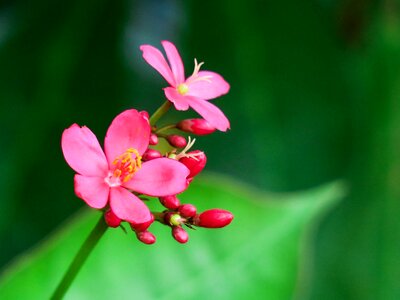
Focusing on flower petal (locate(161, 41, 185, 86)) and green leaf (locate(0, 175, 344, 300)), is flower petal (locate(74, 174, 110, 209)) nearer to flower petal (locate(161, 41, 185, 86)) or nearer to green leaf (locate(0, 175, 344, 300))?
flower petal (locate(161, 41, 185, 86))

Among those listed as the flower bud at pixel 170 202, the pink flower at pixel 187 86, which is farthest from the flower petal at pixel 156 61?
the flower bud at pixel 170 202

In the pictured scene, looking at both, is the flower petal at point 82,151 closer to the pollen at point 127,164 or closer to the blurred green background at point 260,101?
the pollen at point 127,164

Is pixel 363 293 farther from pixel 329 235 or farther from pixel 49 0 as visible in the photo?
pixel 49 0

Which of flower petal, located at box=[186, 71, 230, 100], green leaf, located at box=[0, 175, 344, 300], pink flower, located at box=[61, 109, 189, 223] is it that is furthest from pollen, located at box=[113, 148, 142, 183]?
green leaf, located at box=[0, 175, 344, 300]

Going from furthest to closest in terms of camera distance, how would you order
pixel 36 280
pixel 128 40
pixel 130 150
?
pixel 128 40 < pixel 36 280 < pixel 130 150

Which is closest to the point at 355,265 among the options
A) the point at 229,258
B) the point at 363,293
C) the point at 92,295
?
the point at 363,293

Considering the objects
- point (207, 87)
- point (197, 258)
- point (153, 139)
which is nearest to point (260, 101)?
point (197, 258)

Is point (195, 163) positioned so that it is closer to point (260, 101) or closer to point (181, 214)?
point (181, 214)
